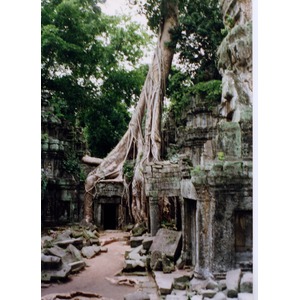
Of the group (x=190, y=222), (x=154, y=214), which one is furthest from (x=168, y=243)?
(x=154, y=214)

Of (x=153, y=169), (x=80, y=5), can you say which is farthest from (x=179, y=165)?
(x=80, y=5)

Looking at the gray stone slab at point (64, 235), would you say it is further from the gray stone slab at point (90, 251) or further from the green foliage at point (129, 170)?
the green foliage at point (129, 170)

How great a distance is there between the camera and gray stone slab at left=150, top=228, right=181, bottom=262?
5932mm

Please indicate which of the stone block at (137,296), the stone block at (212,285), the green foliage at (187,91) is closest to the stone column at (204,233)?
the stone block at (212,285)

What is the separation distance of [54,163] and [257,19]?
11.5ft

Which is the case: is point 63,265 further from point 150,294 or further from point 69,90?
point 69,90

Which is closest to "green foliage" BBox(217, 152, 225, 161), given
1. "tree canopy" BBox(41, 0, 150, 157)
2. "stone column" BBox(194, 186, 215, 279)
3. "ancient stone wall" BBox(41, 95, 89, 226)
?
"stone column" BBox(194, 186, 215, 279)

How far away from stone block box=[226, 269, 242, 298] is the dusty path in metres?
1.23

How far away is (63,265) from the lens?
5211 mm

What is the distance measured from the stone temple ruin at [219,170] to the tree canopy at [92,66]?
2.78 ft

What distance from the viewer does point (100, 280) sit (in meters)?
5.17

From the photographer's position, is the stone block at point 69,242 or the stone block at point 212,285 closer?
the stone block at point 212,285

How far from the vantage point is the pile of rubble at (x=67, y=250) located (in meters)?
5.12

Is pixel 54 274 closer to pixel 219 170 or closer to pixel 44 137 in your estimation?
pixel 44 137
